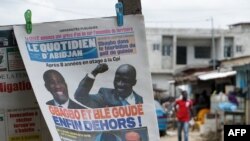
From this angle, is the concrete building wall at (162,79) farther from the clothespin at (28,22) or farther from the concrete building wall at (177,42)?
the clothespin at (28,22)

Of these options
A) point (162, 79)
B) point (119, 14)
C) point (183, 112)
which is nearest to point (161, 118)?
point (183, 112)

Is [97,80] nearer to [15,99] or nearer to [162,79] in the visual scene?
[15,99]

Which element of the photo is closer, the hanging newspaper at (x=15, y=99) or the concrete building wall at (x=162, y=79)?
the hanging newspaper at (x=15, y=99)

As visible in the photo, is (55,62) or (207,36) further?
(207,36)

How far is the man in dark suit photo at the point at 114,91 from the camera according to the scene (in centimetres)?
308

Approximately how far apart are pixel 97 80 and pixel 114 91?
12 centimetres

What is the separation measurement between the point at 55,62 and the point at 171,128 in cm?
1781

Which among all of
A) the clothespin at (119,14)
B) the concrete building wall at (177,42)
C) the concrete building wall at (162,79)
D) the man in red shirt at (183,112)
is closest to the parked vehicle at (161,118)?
the man in red shirt at (183,112)

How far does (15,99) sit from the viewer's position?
3326 mm

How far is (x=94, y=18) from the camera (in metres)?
3.06

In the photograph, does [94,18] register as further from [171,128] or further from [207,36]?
[207,36]

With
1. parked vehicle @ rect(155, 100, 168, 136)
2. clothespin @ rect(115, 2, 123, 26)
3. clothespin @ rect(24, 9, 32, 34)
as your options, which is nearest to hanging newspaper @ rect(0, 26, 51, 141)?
clothespin @ rect(24, 9, 32, 34)

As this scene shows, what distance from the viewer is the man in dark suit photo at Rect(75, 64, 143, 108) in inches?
121

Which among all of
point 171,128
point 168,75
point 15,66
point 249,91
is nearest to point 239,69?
point 249,91
